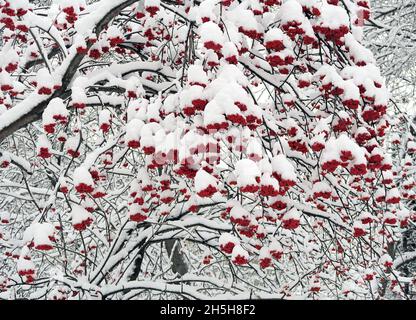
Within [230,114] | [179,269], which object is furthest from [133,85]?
[179,269]

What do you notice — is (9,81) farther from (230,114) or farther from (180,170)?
(230,114)

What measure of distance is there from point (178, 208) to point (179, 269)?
3.07m

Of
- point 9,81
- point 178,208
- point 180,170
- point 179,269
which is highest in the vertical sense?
point 9,81

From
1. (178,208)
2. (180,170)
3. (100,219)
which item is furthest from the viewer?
(100,219)

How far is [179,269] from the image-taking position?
24.5 ft

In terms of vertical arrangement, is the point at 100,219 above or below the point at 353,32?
below

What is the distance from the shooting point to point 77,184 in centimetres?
273

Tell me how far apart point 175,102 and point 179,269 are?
5395 millimetres

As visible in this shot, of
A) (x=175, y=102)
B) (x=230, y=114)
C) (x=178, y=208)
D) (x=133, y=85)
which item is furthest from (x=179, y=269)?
(x=230, y=114)
